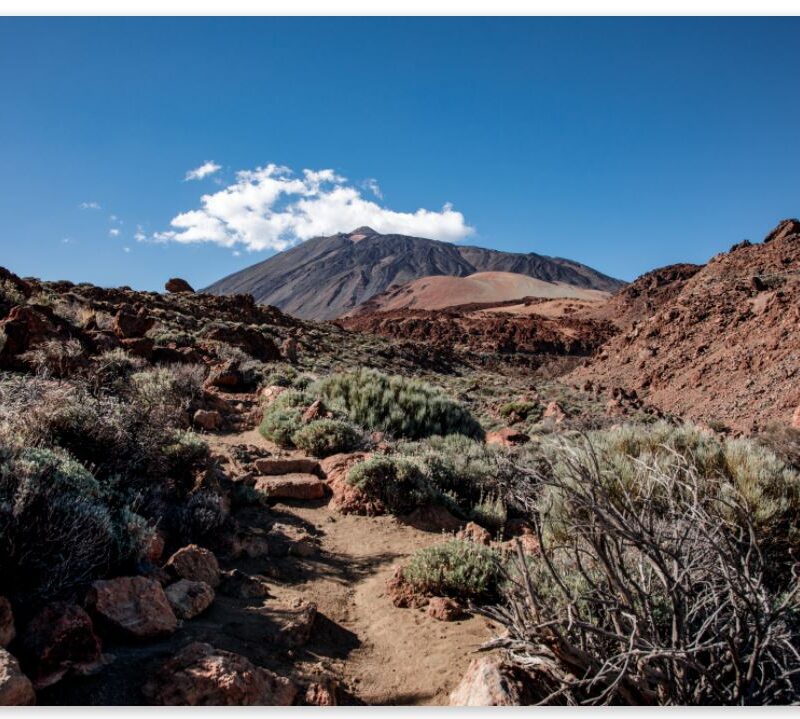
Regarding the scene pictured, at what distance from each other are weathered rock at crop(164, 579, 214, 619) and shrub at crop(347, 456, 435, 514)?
7.19 ft

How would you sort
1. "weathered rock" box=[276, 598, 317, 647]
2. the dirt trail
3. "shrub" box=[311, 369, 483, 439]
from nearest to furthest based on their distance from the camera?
1. the dirt trail
2. "weathered rock" box=[276, 598, 317, 647]
3. "shrub" box=[311, 369, 483, 439]

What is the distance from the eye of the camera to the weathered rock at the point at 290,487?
17.0ft

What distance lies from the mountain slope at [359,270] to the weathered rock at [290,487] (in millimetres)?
100568

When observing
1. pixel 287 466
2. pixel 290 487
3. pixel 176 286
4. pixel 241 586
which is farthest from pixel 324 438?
pixel 176 286

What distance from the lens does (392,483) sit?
5.15 metres

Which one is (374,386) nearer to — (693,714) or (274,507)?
(274,507)

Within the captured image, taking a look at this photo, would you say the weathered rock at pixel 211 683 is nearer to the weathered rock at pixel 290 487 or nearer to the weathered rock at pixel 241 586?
the weathered rock at pixel 241 586

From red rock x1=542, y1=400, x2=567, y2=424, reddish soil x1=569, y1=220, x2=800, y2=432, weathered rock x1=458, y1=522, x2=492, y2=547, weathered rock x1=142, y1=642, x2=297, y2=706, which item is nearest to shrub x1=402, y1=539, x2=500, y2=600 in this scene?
weathered rock x1=458, y1=522, x2=492, y2=547

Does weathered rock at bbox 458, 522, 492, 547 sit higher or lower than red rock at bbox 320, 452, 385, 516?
lower

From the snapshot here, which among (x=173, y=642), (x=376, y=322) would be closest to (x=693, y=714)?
(x=173, y=642)

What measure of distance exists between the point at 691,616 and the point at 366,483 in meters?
3.30

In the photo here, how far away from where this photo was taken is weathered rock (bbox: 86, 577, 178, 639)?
7.99 ft

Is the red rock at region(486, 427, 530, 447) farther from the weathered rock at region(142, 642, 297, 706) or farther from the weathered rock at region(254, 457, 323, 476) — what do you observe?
the weathered rock at region(142, 642, 297, 706)

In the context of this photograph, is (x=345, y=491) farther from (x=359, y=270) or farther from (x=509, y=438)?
(x=359, y=270)
